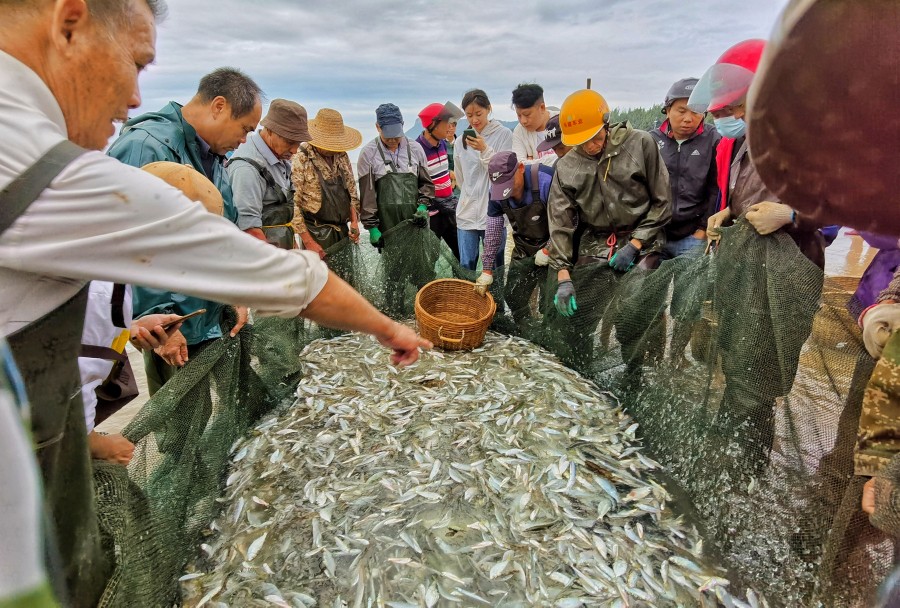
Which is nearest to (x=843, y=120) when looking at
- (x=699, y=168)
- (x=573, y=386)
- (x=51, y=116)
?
(x=51, y=116)

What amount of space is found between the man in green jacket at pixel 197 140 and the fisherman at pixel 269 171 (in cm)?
77

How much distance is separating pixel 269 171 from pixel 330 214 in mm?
1041

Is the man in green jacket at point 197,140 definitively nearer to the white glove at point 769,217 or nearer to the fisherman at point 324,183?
the fisherman at point 324,183

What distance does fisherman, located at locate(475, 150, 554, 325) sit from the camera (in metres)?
4.26

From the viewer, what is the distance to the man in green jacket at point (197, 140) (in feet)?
8.61

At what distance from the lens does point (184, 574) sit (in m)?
2.16

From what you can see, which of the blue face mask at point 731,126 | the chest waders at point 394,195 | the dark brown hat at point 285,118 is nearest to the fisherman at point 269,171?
the dark brown hat at point 285,118

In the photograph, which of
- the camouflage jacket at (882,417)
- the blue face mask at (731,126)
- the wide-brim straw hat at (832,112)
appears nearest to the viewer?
the wide-brim straw hat at (832,112)

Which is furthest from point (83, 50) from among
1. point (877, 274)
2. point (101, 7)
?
point (877, 274)

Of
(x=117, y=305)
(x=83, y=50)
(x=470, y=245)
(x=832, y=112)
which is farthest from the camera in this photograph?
(x=470, y=245)

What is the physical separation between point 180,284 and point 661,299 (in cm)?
319

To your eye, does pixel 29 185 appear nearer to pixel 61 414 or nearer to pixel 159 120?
pixel 61 414

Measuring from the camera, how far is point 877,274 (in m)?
2.34

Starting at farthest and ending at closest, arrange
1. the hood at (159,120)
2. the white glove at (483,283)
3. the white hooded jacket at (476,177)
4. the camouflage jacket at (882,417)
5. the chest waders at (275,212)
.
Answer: the white hooded jacket at (476,177) < the white glove at (483,283) < the chest waders at (275,212) < the hood at (159,120) < the camouflage jacket at (882,417)
